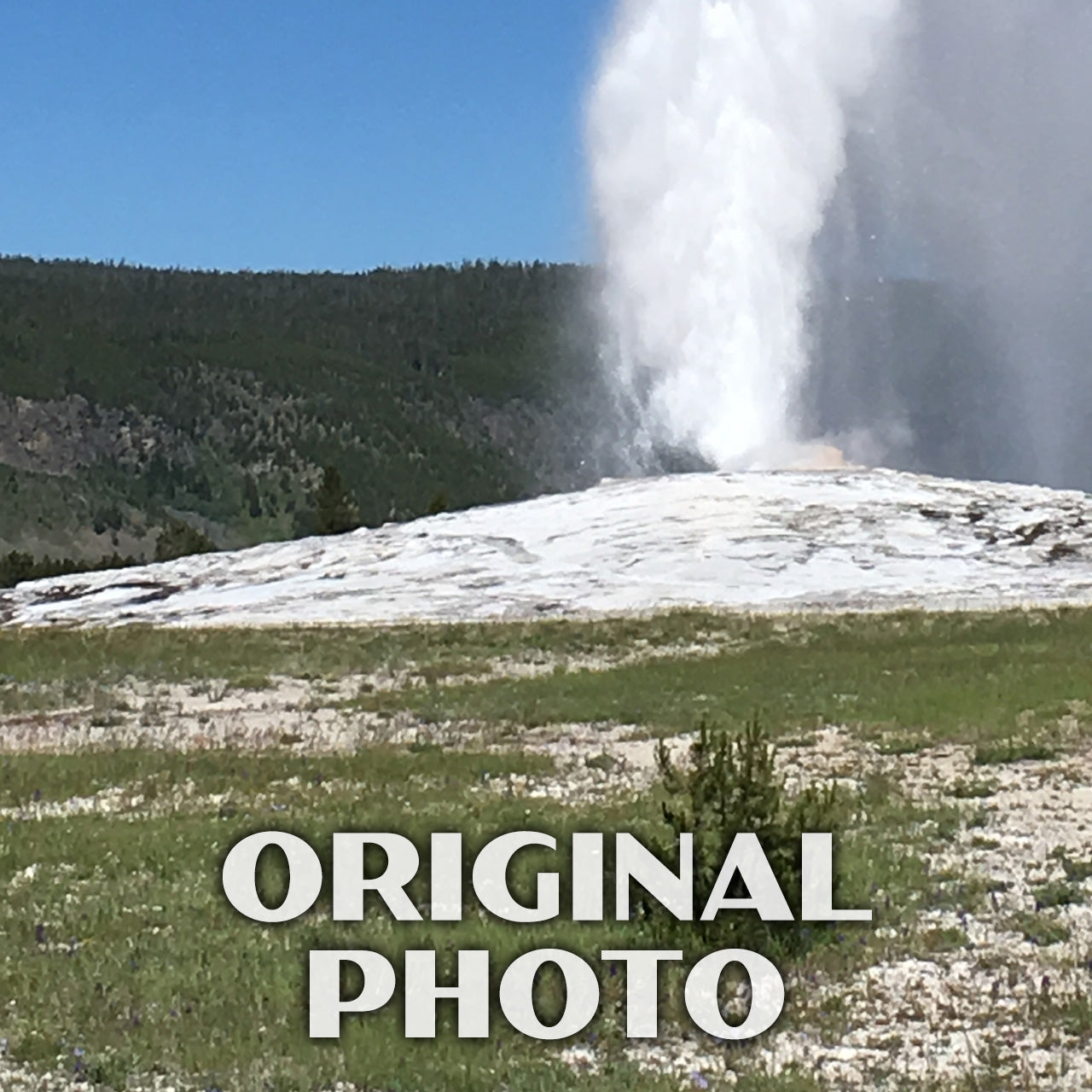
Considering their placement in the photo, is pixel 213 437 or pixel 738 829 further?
pixel 213 437

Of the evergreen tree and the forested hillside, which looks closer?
the evergreen tree

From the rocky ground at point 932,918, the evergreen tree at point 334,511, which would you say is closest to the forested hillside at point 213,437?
the evergreen tree at point 334,511

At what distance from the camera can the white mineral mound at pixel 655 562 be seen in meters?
35.5

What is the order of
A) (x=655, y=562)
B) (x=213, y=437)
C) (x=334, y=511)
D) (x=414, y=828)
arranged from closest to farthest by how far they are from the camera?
(x=414, y=828) → (x=655, y=562) → (x=334, y=511) → (x=213, y=437)

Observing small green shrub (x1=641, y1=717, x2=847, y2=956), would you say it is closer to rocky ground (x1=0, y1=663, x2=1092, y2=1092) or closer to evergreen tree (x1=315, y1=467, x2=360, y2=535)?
rocky ground (x1=0, y1=663, x2=1092, y2=1092)

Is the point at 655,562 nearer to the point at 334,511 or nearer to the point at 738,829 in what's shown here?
the point at 738,829

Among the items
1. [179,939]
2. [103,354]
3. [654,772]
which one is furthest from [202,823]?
[103,354]

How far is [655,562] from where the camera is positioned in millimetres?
39062

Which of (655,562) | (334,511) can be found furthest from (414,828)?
(334,511)

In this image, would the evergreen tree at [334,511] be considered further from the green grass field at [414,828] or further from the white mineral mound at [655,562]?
the green grass field at [414,828]

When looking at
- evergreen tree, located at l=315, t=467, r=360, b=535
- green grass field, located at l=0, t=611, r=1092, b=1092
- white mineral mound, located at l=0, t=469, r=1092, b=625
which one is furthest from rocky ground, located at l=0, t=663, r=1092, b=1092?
evergreen tree, located at l=315, t=467, r=360, b=535

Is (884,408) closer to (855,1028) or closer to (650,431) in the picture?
(650,431)

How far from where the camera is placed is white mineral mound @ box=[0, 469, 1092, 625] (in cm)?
3547

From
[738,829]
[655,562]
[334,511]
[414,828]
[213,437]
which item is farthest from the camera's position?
[213,437]
